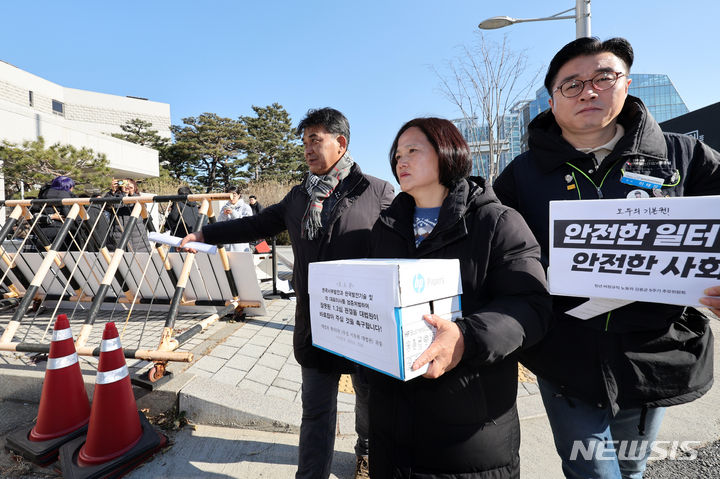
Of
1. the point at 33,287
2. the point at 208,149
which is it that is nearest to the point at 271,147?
the point at 208,149

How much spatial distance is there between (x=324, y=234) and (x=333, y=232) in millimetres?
54

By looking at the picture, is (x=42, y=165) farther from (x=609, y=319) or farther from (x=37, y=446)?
(x=609, y=319)

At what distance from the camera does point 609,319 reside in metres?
1.37

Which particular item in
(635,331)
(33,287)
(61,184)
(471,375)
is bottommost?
(33,287)

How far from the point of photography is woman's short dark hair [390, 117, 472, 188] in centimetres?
144

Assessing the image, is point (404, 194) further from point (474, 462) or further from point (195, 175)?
point (195, 175)

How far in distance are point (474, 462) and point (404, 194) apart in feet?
3.42

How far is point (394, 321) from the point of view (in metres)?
1.04

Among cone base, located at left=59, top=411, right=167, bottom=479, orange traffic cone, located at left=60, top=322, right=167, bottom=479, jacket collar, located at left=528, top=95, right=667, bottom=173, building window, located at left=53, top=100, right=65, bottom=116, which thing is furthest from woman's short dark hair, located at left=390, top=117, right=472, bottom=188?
building window, located at left=53, top=100, right=65, bottom=116

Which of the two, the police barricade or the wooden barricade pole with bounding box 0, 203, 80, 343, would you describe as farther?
the police barricade

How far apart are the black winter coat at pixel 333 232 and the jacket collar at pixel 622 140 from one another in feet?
3.08

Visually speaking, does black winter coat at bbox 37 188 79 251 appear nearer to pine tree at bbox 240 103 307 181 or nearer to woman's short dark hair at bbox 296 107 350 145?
woman's short dark hair at bbox 296 107 350 145

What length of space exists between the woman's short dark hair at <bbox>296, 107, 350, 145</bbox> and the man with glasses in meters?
1.18

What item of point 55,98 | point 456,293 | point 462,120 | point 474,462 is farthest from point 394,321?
point 55,98
